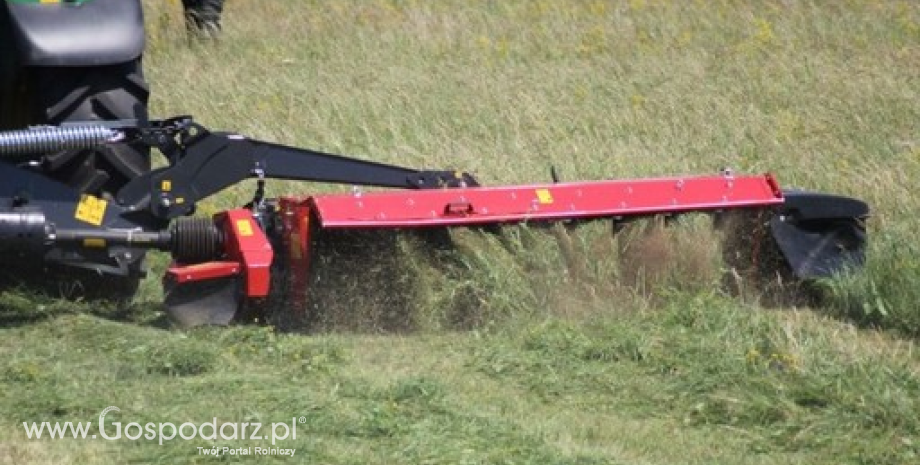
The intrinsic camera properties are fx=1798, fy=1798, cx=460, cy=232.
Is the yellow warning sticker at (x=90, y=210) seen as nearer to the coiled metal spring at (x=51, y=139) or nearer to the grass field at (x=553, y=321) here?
the coiled metal spring at (x=51, y=139)

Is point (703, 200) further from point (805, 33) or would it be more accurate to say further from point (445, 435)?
point (805, 33)

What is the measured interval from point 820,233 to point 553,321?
4.01ft

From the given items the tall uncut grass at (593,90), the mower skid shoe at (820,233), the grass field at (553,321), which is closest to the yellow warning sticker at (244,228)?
the grass field at (553,321)

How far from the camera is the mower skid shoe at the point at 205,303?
6.41 m

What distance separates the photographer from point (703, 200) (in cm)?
680

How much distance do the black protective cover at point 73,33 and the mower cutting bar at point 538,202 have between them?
3.25 ft

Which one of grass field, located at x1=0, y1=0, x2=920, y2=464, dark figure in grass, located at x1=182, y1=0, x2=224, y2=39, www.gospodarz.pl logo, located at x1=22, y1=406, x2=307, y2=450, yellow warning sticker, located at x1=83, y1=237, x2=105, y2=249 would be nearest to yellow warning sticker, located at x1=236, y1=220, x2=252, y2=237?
grass field, located at x1=0, y1=0, x2=920, y2=464

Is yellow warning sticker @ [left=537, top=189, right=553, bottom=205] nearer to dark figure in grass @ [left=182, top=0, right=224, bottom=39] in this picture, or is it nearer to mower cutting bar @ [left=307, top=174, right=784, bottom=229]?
mower cutting bar @ [left=307, top=174, right=784, bottom=229]

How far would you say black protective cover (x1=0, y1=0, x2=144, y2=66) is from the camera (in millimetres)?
6598

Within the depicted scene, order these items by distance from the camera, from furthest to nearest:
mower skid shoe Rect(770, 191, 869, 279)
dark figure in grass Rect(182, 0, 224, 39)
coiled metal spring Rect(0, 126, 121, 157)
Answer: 1. dark figure in grass Rect(182, 0, 224, 39)
2. mower skid shoe Rect(770, 191, 869, 279)
3. coiled metal spring Rect(0, 126, 121, 157)

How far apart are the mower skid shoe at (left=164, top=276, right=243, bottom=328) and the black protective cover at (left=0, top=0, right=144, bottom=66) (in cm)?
94

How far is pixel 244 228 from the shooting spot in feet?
21.2

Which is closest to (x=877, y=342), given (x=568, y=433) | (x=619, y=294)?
(x=619, y=294)

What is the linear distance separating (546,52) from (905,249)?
5.40 meters
